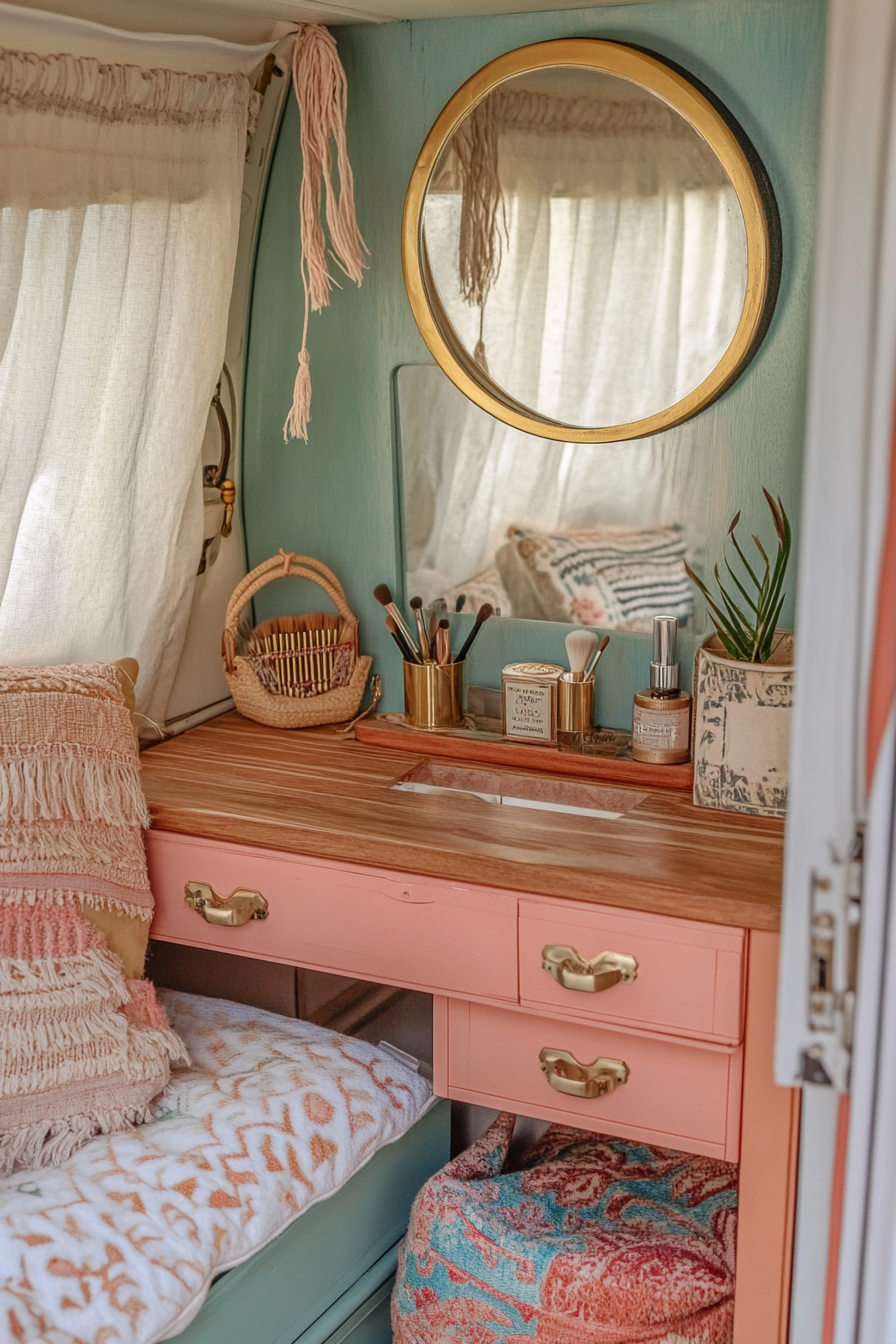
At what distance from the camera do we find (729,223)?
1615mm

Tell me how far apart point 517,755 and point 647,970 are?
447 millimetres

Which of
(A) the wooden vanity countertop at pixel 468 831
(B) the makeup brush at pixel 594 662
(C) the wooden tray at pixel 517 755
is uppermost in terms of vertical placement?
(B) the makeup brush at pixel 594 662

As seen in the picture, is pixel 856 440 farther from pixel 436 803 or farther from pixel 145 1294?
pixel 145 1294

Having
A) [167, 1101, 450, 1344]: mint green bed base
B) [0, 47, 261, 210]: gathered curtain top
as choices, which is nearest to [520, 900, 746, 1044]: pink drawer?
[167, 1101, 450, 1344]: mint green bed base

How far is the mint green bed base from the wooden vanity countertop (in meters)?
0.42

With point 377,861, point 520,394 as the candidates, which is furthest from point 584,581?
point 377,861

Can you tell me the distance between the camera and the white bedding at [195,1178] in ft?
4.05

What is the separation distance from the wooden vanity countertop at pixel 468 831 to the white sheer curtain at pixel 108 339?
0.23 metres

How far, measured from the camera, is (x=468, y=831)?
1.54 m

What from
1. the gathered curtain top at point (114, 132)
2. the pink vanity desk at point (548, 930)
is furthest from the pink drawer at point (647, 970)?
the gathered curtain top at point (114, 132)

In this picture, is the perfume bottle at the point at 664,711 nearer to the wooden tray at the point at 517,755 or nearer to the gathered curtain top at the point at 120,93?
the wooden tray at the point at 517,755

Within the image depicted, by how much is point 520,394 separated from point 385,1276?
1.15 m

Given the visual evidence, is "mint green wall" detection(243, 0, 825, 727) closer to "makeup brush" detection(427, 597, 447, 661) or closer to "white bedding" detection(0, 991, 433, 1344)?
"makeup brush" detection(427, 597, 447, 661)

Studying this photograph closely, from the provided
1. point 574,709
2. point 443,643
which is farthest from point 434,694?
point 574,709
